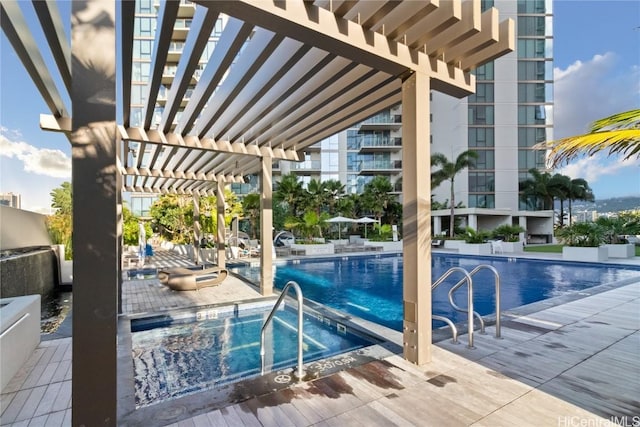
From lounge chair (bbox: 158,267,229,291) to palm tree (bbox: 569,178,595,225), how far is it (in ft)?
118

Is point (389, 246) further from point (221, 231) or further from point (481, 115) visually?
point (481, 115)

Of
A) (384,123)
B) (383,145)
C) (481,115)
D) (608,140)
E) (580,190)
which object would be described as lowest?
(608,140)

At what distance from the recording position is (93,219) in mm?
2186

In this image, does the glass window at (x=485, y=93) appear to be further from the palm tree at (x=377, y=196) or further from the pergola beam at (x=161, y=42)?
the pergola beam at (x=161, y=42)

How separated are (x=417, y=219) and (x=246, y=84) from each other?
2.91 meters

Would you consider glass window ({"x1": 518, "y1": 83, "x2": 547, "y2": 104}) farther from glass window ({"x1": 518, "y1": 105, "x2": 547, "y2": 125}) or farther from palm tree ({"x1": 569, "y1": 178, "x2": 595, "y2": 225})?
palm tree ({"x1": 569, "y1": 178, "x2": 595, "y2": 225})

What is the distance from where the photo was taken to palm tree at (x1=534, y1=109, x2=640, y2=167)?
2.78 meters

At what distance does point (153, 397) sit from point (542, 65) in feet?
129

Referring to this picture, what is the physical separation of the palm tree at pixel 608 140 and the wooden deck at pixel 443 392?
2250 mm

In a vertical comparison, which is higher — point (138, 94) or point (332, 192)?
point (138, 94)

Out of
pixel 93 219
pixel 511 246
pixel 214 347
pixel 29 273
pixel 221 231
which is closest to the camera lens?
pixel 93 219

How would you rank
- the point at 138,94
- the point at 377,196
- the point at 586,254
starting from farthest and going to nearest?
the point at 138,94, the point at 377,196, the point at 586,254

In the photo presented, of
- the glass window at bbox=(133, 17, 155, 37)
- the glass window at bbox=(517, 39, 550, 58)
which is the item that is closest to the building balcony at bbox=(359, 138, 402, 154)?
the glass window at bbox=(517, 39, 550, 58)

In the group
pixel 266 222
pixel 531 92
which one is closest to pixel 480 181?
pixel 531 92
